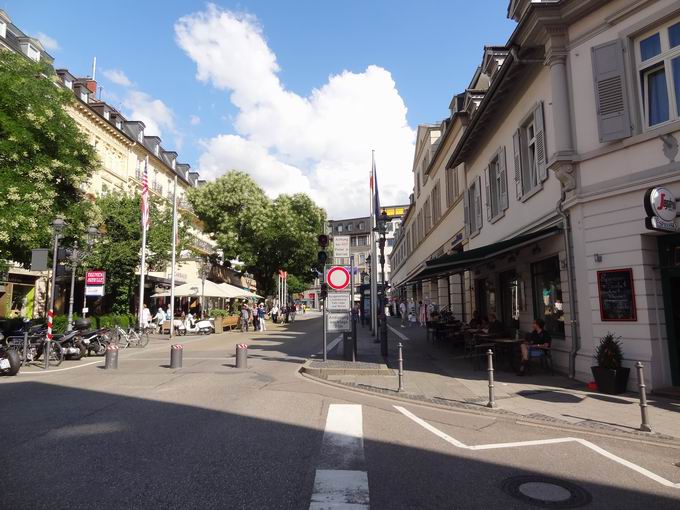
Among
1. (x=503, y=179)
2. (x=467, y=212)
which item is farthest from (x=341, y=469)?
(x=467, y=212)

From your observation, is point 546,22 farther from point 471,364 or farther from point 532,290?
point 471,364

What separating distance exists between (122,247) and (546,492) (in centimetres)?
2562

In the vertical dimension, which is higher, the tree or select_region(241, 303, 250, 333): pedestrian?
the tree

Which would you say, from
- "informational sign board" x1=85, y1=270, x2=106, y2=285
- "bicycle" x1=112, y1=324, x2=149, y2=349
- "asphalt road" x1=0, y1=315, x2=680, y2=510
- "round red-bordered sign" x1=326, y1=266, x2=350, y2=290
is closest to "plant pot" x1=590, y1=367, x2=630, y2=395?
"asphalt road" x1=0, y1=315, x2=680, y2=510

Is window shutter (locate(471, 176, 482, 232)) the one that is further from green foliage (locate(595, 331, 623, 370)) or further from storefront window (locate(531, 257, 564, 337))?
green foliage (locate(595, 331, 623, 370))

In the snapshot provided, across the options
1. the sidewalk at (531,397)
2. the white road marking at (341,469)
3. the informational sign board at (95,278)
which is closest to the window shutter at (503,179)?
the sidewalk at (531,397)

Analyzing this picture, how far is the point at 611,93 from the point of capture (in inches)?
380

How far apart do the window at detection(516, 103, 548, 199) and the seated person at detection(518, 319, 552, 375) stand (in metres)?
3.80

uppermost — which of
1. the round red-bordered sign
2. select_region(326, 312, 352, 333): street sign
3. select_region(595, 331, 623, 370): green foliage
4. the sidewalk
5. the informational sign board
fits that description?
the informational sign board

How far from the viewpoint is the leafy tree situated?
2564 cm

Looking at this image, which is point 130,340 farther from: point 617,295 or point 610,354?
point 617,295

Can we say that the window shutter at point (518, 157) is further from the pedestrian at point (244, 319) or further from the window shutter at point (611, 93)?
the pedestrian at point (244, 319)

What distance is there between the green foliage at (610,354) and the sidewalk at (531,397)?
58cm

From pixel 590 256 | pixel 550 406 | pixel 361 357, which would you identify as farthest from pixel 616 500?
pixel 361 357
